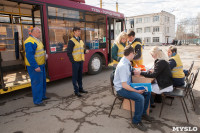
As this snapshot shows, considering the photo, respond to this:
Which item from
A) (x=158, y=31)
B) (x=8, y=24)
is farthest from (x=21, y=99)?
(x=158, y=31)

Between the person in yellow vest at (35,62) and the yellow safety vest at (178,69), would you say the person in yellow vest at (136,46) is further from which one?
the person in yellow vest at (35,62)

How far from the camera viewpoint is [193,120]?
3.00m

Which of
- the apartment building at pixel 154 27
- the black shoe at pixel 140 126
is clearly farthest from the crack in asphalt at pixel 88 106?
the apartment building at pixel 154 27

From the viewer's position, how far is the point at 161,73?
3090 millimetres

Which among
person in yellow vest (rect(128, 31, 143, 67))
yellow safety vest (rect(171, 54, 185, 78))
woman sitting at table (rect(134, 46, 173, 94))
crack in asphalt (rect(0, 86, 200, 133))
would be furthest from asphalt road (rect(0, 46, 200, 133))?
person in yellow vest (rect(128, 31, 143, 67))

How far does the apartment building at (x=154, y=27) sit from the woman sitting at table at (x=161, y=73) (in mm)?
46983

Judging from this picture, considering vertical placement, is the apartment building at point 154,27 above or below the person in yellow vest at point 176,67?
above

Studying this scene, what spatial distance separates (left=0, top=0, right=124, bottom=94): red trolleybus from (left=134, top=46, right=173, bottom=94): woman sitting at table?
128 inches

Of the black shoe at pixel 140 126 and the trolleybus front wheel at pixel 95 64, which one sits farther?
the trolleybus front wheel at pixel 95 64

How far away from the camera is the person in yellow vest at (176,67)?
10.9ft

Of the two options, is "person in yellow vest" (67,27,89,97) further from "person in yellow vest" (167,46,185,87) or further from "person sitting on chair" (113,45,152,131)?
"person in yellow vest" (167,46,185,87)

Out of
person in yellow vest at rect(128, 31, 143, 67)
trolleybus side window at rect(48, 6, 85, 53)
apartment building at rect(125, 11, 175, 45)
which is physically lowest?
person in yellow vest at rect(128, 31, 143, 67)

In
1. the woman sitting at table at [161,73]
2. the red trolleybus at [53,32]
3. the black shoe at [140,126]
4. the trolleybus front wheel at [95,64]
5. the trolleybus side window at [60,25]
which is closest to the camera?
the black shoe at [140,126]

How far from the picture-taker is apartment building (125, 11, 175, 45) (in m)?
47.3
